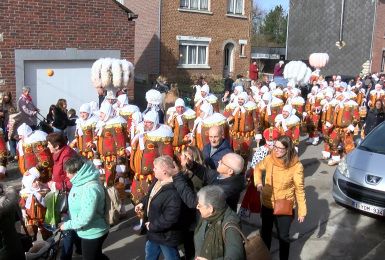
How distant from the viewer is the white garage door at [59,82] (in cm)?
1305

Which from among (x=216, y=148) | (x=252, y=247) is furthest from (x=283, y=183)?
(x=252, y=247)

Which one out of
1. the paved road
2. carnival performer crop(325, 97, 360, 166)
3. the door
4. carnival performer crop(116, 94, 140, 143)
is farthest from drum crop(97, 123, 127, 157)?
the door

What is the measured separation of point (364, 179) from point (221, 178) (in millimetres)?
3262

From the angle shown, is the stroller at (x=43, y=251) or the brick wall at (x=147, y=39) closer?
the stroller at (x=43, y=251)

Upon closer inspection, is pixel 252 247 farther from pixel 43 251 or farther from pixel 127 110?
pixel 127 110

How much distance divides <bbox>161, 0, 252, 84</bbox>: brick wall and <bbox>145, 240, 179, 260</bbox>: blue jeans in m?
17.6

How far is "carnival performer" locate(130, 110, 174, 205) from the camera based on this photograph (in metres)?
6.49

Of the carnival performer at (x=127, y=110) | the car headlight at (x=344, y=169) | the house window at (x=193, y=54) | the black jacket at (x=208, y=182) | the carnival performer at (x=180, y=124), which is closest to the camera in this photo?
the black jacket at (x=208, y=182)

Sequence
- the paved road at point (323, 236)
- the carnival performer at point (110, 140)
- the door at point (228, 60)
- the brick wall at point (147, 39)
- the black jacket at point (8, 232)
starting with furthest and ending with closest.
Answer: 1. the door at point (228, 60)
2. the brick wall at point (147, 39)
3. the carnival performer at point (110, 140)
4. the paved road at point (323, 236)
5. the black jacket at point (8, 232)

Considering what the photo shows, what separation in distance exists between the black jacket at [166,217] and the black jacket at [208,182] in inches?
2.9

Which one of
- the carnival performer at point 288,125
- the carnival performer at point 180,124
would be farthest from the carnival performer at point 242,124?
the carnival performer at point 180,124

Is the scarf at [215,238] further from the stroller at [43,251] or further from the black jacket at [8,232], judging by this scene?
the stroller at [43,251]

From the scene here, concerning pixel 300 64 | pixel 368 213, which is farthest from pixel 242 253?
pixel 300 64

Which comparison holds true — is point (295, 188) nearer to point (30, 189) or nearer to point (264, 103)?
point (30, 189)
